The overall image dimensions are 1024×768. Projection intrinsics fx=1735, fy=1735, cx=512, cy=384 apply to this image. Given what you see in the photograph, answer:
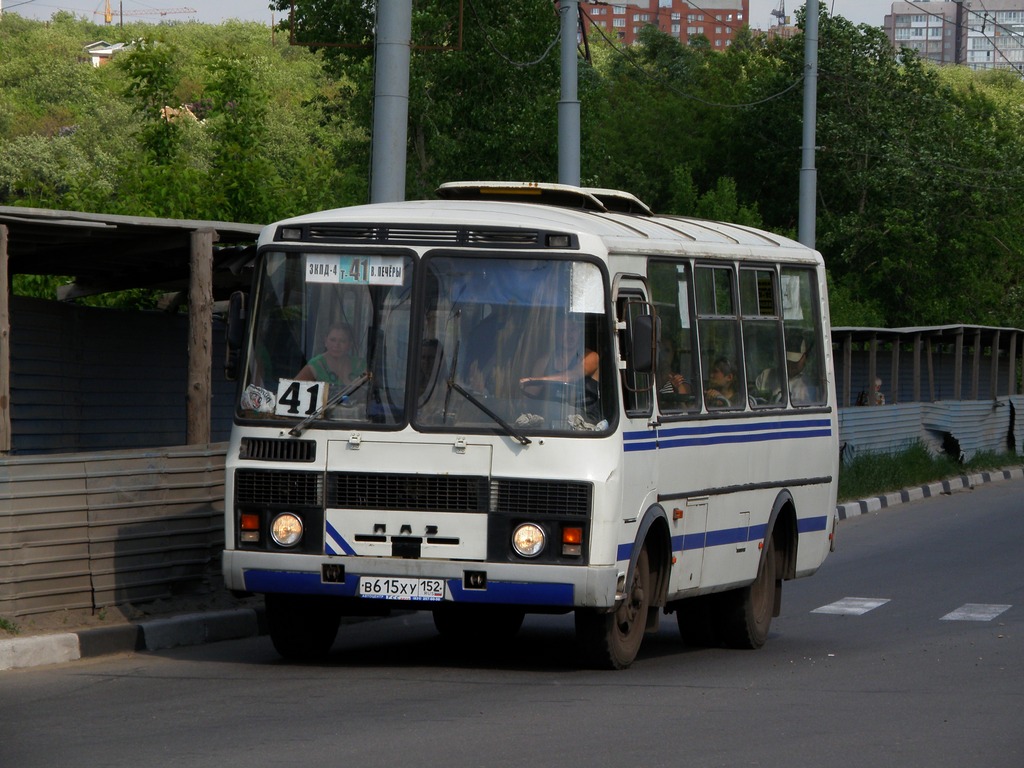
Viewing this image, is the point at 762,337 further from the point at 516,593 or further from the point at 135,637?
the point at 135,637

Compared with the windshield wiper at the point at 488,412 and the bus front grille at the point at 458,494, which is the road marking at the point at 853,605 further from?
the windshield wiper at the point at 488,412

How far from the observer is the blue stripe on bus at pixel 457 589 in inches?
353

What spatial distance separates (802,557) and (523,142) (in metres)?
23.7

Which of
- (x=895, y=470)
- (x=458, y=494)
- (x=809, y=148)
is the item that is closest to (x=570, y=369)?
(x=458, y=494)

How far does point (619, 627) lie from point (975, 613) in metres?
5.11

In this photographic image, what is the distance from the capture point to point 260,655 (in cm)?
1030

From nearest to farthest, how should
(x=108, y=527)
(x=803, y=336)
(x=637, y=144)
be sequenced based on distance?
(x=108, y=527)
(x=803, y=336)
(x=637, y=144)

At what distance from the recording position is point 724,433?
10.9 m

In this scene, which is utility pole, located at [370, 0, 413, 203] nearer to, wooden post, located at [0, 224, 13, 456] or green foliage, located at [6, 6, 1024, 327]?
green foliage, located at [6, 6, 1024, 327]

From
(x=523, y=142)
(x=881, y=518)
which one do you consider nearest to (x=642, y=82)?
(x=523, y=142)

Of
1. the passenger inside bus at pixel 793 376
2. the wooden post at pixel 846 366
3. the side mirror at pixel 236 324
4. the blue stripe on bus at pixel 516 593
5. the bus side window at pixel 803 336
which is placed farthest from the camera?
the wooden post at pixel 846 366

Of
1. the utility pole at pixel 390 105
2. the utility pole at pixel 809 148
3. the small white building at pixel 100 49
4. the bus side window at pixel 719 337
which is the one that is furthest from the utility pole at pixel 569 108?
the small white building at pixel 100 49

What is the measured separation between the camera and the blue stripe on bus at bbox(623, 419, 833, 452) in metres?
9.61

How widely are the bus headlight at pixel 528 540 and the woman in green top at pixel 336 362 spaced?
4.06 feet
